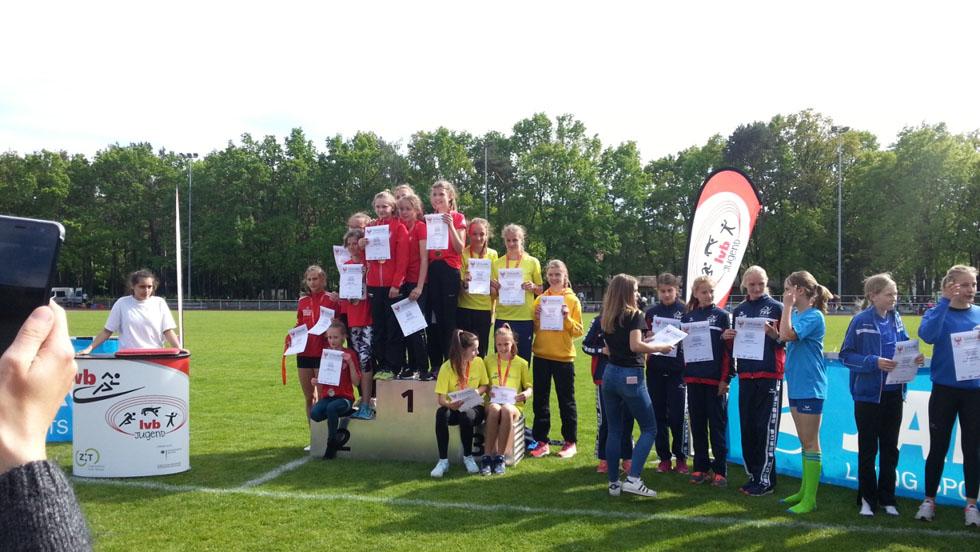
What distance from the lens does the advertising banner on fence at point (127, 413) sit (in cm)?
660

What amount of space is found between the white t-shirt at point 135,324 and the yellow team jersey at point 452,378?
2.96 meters

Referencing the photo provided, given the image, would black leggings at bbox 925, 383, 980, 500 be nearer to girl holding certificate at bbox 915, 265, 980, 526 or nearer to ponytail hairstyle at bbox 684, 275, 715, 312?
girl holding certificate at bbox 915, 265, 980, 526

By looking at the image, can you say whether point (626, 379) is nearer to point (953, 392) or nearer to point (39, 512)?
point (953, 392)

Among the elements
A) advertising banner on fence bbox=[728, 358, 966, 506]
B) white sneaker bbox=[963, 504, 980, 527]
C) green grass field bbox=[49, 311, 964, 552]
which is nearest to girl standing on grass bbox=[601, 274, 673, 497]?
green grass field bbox=[49, 311, 964, 552]

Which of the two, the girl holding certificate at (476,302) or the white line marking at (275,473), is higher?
the girl holding certificate at (476,302)

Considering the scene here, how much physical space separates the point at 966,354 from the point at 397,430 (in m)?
5.18

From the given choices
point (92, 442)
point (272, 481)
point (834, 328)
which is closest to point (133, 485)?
point (92, 442)

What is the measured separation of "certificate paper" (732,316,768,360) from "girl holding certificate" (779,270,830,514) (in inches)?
7.5

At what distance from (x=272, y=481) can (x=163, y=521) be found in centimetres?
136

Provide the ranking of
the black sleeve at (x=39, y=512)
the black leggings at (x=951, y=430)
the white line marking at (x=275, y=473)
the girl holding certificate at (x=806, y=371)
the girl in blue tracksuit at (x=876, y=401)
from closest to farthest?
the black sleeve at (x=39, y=512), the black leggings at (x=951, y=430), the girl in blue tracksuit at (x=876, y=401), the girl holding certificate at (x=806, y=371), the white line marking at (x=275, y=473)

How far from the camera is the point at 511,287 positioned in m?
8.06

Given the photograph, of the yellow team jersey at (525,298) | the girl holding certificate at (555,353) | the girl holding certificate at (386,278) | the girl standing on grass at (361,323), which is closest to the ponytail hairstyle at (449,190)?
the girl holding certificate at (386,278)

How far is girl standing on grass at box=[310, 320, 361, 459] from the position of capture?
7.67m

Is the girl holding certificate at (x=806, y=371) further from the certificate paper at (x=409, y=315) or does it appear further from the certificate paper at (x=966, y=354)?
the certificate paper at (x=409, y=315)
